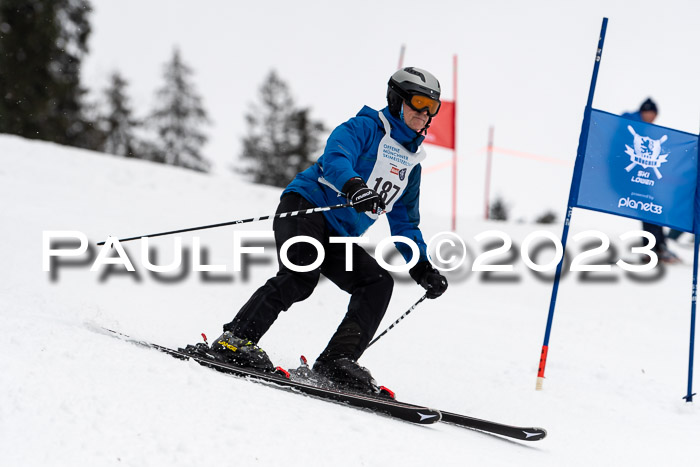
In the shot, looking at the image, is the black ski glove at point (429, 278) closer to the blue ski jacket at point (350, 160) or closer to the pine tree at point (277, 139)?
the blue ski jacket at point (350, 160)

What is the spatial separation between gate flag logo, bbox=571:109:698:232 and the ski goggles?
167cm

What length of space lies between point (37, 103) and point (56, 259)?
22619 millimetres

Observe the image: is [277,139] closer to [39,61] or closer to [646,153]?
[39,61]

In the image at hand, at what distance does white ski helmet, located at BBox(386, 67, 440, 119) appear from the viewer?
11.9 ft

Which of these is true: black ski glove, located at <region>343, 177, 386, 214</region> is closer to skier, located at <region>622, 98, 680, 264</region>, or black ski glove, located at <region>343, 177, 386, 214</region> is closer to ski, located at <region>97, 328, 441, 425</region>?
ski, located at <region>97, 328, 441, 425</region>

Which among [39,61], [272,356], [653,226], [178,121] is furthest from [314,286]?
[178,121]

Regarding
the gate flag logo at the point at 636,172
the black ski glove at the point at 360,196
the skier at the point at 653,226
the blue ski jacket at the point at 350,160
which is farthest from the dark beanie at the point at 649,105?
the black ski glove at the point at 360,196

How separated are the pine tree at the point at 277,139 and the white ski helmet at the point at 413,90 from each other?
28524 mm

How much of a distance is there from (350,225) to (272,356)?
1.30 metres

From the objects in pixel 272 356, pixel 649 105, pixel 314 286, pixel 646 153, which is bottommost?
pixel 272 356

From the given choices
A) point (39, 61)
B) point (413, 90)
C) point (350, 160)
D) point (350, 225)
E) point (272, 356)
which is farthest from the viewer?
point (39, 61)

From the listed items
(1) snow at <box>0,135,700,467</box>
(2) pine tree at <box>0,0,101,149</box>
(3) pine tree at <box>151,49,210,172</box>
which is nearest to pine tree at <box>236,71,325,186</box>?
(3) pine tree at <box>151,49,210,172</box>

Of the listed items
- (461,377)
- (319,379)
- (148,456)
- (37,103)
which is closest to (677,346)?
(461,377)

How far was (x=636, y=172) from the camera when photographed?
490cm
